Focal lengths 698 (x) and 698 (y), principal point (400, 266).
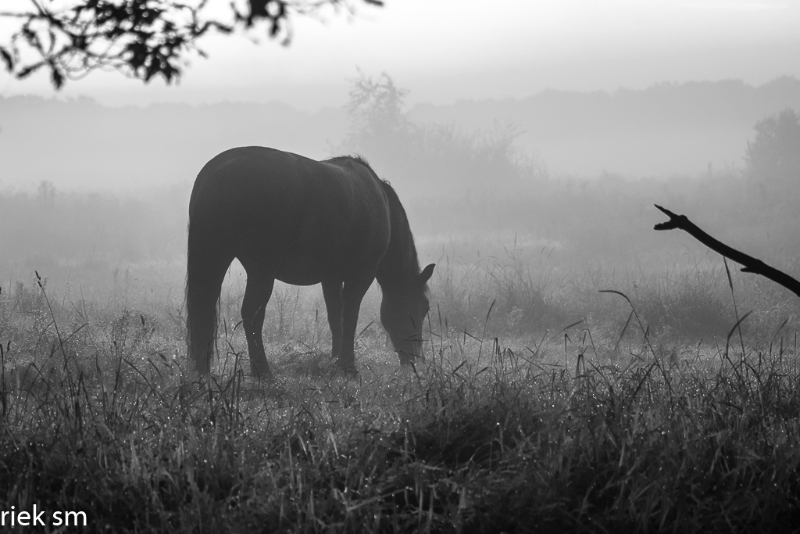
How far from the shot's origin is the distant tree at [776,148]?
2264 centimetres

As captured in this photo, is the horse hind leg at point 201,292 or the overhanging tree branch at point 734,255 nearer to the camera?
the overhanging tree branch at point 734,255

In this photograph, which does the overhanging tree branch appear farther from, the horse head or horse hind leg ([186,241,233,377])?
the horse head

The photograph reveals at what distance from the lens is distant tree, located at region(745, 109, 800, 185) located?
74.3 ft

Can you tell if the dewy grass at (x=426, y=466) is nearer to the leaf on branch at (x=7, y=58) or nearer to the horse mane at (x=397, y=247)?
the leaf on branch at (x=7, y=58)

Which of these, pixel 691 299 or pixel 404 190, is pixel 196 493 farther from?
pixel 404 190

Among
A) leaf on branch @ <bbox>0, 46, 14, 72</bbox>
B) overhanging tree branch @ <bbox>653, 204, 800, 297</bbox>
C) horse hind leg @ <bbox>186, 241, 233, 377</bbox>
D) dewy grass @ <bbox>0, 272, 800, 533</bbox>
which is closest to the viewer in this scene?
dewy grass @ <bbox>0, 272, 800, 533</bbox>

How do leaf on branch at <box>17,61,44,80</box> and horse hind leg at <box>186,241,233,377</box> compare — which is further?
horse hind leg at <box>186,241,233,377</box>

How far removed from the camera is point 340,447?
273 centimetres

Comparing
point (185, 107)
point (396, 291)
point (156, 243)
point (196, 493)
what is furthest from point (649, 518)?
point (185, 107)

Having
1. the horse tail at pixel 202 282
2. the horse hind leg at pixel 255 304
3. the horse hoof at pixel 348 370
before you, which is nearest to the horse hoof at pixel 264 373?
the horse hind leg at pixel 255 304

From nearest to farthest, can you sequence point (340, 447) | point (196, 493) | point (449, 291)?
point (196, 493) → point (340, 447) → point (449, 291)

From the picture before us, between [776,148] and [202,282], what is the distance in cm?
2334

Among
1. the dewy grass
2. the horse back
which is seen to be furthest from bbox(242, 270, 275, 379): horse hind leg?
the dewy grass

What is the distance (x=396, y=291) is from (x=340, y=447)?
3.93 meters
